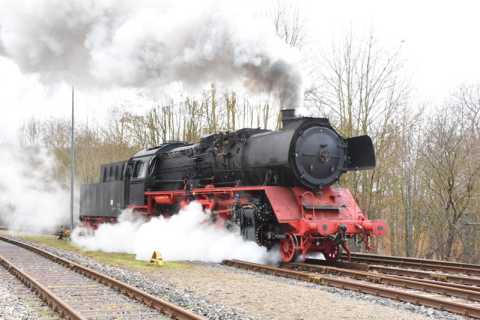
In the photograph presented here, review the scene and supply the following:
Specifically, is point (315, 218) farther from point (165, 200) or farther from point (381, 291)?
point (165, 200)

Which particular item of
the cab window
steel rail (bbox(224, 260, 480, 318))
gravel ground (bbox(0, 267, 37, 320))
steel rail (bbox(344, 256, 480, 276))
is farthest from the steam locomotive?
gravel ground (bbox(0, 267, 37, 320))

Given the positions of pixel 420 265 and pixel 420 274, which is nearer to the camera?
pixel 420 274

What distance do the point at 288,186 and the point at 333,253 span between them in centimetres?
190

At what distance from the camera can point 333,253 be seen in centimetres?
1026

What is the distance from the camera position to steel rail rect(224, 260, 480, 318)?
18.5 feet

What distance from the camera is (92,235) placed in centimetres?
1758

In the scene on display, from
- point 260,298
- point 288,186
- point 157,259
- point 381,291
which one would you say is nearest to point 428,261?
point 288,186

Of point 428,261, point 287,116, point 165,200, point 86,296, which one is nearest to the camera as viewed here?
point 86,296

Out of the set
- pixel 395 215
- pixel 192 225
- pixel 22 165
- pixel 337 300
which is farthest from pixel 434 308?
pixel 22 165

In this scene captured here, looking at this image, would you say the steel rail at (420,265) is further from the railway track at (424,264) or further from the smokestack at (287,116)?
the smokestack at (287,116)

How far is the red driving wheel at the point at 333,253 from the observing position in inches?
396

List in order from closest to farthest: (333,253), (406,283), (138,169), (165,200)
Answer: (406,283), (333,253), (165,200), (138,169)

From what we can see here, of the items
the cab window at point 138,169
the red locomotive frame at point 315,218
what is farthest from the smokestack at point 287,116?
the cab window at point 138,169

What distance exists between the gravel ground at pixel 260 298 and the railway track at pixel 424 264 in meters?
3.48
